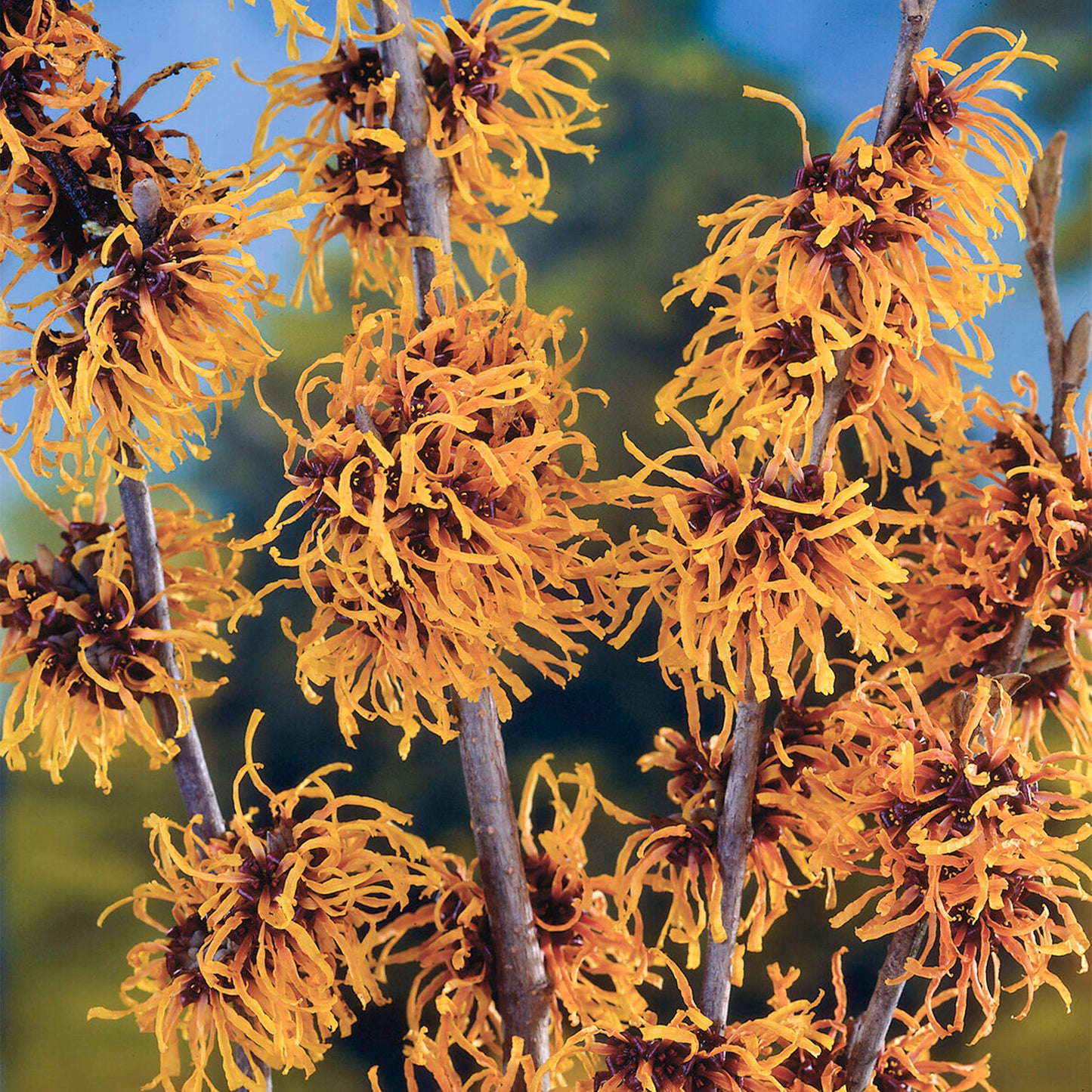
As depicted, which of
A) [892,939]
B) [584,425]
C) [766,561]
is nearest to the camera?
[766,561]

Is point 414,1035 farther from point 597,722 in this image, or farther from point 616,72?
point 616,72

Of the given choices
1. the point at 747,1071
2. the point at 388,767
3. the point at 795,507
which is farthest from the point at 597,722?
the point at 795,507

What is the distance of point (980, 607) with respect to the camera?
653 millimetres

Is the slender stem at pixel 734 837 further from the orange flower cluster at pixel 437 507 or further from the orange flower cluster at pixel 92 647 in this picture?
the orange flower cluster at pixel 92 647

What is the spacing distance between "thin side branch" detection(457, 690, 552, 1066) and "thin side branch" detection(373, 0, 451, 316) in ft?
0.87

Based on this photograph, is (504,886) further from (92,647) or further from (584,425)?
(584,425)

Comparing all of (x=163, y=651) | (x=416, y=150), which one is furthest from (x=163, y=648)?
(x=416, y=150)

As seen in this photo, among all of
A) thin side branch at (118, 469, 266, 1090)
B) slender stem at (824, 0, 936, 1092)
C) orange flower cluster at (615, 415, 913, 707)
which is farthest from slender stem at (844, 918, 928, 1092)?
thin side branch at (118, 469, 266, 1090)

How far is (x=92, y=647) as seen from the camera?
2.07ft

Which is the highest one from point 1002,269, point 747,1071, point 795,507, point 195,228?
point 195,228

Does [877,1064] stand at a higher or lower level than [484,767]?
lower

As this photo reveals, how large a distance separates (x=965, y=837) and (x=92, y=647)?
0.50 m

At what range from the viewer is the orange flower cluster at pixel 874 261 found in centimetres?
49

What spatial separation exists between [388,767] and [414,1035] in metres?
0.33
